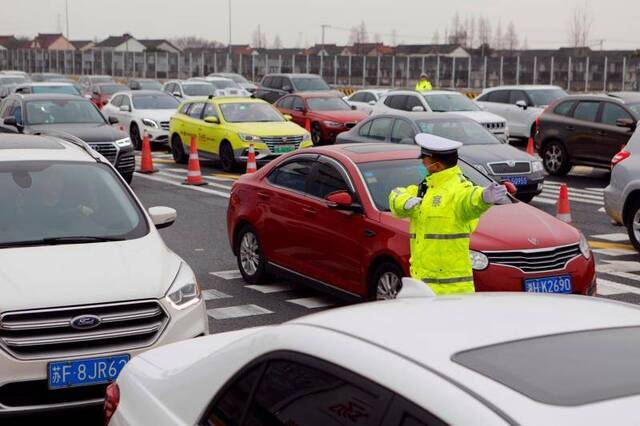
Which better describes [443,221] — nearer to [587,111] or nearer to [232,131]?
[587,111]

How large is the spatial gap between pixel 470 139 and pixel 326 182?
8758 mm

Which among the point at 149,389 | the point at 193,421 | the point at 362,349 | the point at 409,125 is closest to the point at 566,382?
the point at 362,349

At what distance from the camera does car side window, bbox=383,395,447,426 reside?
8.32 feet

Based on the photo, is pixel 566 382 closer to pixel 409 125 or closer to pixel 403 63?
pixel 409 125

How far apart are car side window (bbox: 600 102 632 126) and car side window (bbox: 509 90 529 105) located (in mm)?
7760

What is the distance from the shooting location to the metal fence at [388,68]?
42781 millimetres

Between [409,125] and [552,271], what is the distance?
33.1ft

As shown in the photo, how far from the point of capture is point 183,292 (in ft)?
21.6

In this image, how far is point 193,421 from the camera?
3531 mm

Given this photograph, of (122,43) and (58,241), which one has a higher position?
(122,43)

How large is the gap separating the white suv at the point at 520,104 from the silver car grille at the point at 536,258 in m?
19.2

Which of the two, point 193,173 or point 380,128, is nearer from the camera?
point 380,128

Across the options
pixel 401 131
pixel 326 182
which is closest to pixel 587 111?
pixel 401 131

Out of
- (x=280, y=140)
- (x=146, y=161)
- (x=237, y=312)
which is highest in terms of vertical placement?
(x=280, y=140)
